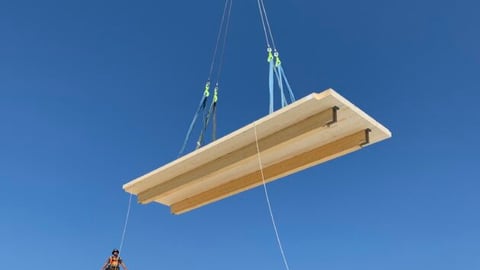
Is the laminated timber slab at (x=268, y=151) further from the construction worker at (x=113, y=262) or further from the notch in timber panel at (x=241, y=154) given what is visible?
the construction worker at (x=113, y=262)

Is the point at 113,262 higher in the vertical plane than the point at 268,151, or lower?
lower

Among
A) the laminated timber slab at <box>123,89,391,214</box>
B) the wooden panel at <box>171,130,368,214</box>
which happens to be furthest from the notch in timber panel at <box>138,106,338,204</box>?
the wooden panel at <box>171,130,368,214</box>

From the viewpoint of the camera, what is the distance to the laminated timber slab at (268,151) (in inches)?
232

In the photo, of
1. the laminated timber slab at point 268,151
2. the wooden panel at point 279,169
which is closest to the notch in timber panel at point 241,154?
the laminated timber slab at point 268,151

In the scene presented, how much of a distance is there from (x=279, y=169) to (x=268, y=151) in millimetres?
760

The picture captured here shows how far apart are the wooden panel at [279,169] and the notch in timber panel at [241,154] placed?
653 mm

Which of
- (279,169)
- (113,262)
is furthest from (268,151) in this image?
(113,262)

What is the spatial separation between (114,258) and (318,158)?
3812mm

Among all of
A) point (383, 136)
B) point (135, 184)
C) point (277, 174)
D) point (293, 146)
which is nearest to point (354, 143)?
point (383, 136)

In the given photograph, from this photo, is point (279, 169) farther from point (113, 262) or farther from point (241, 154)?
point (113, 262)

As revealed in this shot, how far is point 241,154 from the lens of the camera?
697 centimetres

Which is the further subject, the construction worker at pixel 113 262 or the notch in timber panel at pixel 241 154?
the construction worker at pixel 113 262

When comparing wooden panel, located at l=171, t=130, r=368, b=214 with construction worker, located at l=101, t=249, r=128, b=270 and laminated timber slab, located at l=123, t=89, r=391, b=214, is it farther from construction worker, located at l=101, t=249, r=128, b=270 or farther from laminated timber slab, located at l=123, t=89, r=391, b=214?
construction worker, located at l=101, t=249, r=128, b=270

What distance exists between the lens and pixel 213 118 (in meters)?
8.30
